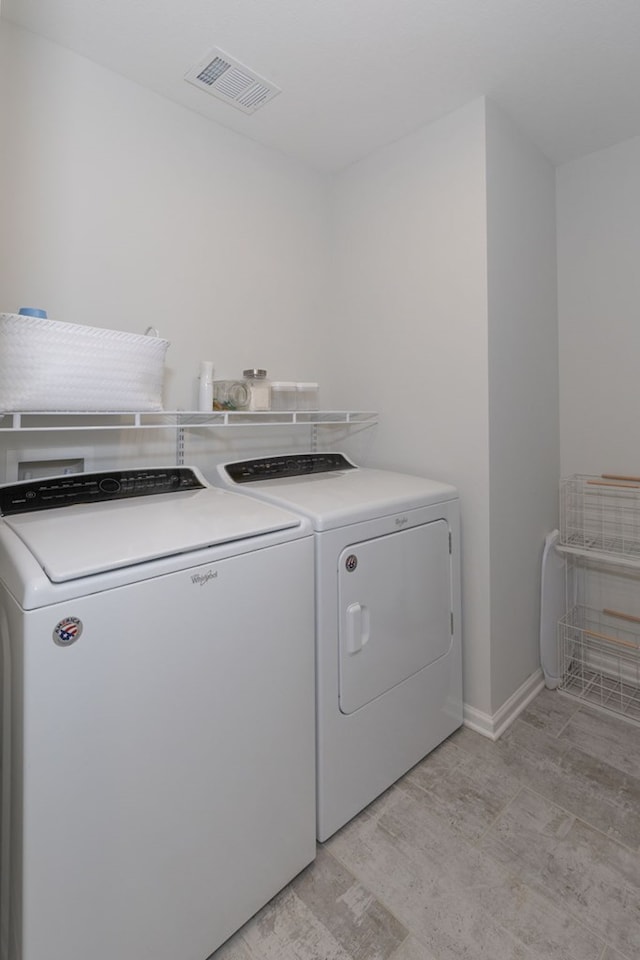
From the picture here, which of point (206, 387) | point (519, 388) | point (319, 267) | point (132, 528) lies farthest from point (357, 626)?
point (319, 267)

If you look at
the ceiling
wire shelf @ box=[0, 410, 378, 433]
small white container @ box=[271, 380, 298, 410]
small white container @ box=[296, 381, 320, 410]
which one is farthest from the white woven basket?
the ceiling

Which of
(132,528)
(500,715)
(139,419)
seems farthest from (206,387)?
(500,715)

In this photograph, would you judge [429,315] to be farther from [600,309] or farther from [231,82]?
[231,82]

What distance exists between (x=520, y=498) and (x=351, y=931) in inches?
64.6

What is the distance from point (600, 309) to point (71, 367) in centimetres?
237

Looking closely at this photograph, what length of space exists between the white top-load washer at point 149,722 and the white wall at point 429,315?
3.00 ft

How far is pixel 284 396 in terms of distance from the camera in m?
2.19

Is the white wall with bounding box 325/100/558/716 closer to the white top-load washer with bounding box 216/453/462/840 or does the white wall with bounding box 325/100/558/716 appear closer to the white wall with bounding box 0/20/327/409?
the white top-load washer with bounding box 216/453/462/840

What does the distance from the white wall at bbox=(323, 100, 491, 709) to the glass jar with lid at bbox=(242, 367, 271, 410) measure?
63cm

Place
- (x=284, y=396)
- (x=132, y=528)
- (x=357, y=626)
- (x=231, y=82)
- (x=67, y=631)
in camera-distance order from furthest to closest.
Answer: (x=284, y=396) → (x=231, y=82) → (x=357, y=626) → (x=132, y=528) → (x=67, y=631)

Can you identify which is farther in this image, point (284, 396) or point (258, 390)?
point (284, 396)

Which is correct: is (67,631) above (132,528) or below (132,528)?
below

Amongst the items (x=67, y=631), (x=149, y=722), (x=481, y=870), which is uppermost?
(x=67, y=631)

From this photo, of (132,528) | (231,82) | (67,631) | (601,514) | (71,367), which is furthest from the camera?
(601,514)
